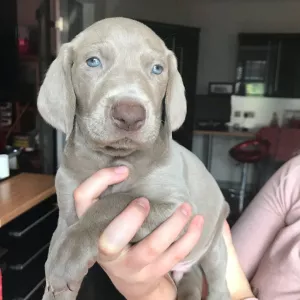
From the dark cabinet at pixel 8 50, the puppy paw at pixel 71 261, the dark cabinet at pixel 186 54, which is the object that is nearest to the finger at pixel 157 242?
the puppy paw at pixel 71 261

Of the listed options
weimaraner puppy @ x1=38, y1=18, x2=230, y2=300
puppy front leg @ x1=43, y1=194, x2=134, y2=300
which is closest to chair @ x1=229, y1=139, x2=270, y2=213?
weimaraner puppy @ x1=38, y1=18, x2=230, y2=300

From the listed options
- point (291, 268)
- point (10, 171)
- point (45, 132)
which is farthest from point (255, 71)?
point (291, 268)

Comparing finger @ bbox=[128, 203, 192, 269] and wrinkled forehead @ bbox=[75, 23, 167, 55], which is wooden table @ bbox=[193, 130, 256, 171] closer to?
wrinkled forehead @ bbox=[75, 23, 167, 55]

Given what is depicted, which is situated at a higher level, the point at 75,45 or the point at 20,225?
the point at 75,45

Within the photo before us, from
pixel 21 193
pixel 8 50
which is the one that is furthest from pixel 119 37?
pixel 8 50

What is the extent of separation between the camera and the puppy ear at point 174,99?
119cm

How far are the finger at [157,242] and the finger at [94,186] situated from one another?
0.15 metres

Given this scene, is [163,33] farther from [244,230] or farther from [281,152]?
[244,230]

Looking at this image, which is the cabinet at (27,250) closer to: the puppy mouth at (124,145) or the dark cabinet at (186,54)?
the puppy mouth at (124,145)

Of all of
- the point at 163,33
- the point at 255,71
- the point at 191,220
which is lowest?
the point at 191,220

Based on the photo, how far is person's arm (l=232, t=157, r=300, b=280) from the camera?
4.83 ft

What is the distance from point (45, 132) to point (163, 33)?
1350 mm

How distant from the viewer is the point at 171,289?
1.26 meters

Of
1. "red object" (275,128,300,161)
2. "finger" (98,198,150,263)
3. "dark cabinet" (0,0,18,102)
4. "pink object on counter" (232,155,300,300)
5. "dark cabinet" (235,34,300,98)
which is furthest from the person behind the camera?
"red object" (275,128,300,161)
